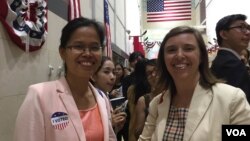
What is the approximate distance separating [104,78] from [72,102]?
1.71 metres

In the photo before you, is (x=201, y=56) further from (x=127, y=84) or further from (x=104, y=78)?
(x=127, y=84)

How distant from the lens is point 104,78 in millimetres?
3762

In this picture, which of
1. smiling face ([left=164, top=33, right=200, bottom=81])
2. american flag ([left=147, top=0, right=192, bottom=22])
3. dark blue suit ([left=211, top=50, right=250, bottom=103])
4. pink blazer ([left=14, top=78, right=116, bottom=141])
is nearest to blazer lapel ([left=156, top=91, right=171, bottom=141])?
smiling face ([left=164, top=33, right=200, bottom=81])

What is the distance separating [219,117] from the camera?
5.82 ft

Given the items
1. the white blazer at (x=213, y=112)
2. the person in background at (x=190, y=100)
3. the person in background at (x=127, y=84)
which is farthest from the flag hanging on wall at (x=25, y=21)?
the person in background at (x=127, y=84)

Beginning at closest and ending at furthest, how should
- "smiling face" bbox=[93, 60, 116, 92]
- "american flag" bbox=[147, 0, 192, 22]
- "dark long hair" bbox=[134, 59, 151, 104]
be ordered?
"smiling face" bbox=[93, 60, 116, 92] → "dark long hair" bbox=[134, 59, 151, 104] → "american flag" bbox=[147, 0, 192, 22]

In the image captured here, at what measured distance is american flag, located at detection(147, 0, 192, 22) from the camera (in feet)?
70.5

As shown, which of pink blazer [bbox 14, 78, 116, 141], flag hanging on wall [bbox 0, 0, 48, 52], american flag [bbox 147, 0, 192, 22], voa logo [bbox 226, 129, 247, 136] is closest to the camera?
voa logo [bbox 226, 129, 247, 136]

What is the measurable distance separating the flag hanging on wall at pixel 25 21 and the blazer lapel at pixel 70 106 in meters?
0.87

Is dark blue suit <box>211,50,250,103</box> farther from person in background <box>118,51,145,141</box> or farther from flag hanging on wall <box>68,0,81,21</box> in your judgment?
flag hanging on wall <box>68,0,81,21</box>

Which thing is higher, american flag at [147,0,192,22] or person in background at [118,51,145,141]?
american flag at [147,0,192,22]

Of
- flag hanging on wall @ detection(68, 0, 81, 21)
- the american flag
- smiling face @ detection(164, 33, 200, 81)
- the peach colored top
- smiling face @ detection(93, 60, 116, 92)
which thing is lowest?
the peach colored top

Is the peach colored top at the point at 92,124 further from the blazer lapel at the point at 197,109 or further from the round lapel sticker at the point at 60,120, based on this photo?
the blazer lapel at the point at 197,109

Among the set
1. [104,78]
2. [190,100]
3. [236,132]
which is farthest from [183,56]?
[104,78]
